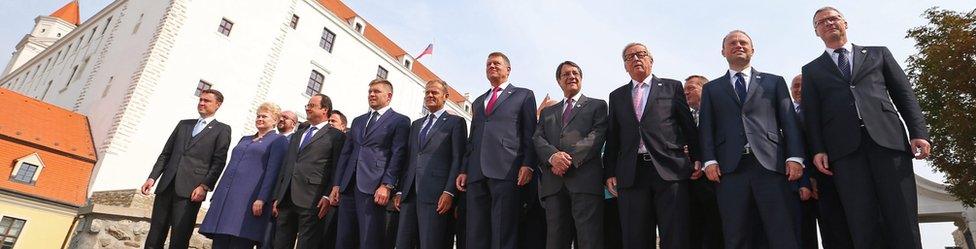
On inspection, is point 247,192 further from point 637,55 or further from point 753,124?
point 753,124

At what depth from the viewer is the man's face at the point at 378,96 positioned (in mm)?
5496

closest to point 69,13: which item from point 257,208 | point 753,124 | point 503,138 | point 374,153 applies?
point 257,208

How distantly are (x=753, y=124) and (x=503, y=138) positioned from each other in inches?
74.2

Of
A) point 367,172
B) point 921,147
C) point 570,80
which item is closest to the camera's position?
point 921,147

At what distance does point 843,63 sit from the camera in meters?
3.55

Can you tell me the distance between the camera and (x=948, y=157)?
34.3 ft

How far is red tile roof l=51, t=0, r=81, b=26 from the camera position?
55.3 m

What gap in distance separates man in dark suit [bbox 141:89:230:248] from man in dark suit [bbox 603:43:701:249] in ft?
14.7

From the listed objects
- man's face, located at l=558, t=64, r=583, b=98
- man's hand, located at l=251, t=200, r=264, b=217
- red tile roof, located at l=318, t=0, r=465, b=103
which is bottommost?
man's hand, located at l=251, t=200, r=264, b=217

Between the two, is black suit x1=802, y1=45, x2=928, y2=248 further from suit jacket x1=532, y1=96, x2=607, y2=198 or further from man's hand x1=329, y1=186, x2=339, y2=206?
man's hand x1=329, y1=186, x2=339, y2=206

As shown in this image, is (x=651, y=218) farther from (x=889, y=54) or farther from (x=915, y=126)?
(x=889, y=54)

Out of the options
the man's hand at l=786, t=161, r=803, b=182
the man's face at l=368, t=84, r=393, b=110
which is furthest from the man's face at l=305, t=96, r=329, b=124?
the man's hand at l=786, t=161, r=803, b=182

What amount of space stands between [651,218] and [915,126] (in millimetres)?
1682

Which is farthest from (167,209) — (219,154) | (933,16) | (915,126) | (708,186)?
(933,16)
